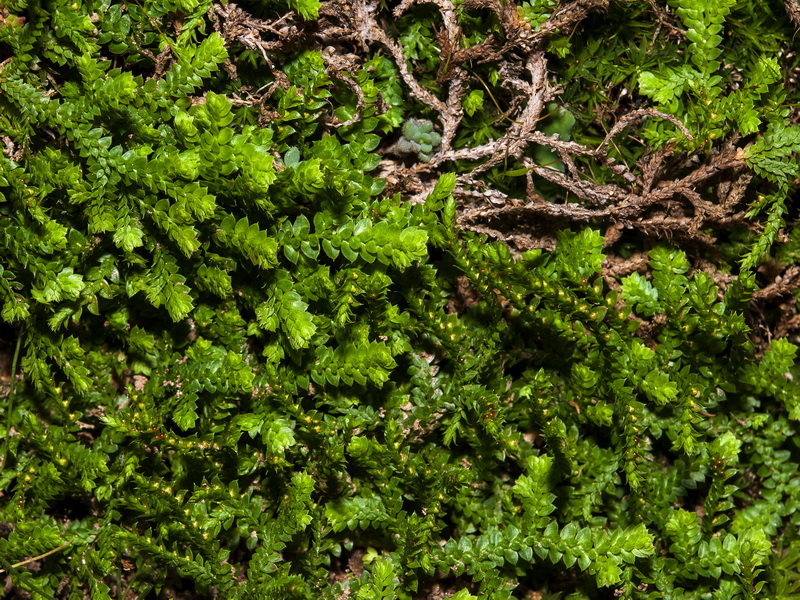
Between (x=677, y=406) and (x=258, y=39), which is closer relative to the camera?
(x=258, y=39)

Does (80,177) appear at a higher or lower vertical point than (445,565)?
higher

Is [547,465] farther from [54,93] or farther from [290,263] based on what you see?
[54,93]

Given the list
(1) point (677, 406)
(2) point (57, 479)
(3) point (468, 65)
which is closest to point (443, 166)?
(3) point (468, 65)

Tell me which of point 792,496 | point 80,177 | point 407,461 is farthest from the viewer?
point 792,496

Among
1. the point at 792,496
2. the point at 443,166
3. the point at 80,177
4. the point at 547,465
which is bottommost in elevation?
the point at 792,496

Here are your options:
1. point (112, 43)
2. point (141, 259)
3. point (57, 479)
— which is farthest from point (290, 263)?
point (57, 479)

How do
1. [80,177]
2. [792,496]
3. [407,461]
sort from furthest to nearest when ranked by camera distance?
[792,496]
[407,461]
[80,177]
